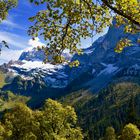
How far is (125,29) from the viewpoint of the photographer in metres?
19.1

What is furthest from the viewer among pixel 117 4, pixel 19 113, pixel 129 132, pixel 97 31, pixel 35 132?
pixel 129 132

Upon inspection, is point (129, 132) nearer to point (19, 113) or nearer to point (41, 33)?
point (19, 113)

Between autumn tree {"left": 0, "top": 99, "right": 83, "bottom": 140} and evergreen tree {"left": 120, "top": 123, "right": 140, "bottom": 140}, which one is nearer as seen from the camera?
autumn tree {"left": 0, "top": 99, "right": 83, "bottom": 140}

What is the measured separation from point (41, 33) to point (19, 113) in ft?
209

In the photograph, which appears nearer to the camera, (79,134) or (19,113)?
(79,134)

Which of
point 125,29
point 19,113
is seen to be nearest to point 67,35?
point 125,29

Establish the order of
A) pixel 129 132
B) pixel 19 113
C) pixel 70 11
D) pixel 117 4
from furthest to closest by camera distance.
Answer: pixel 129 132 < pixel 19 113 < pixel 70 11 < pixel 117 4

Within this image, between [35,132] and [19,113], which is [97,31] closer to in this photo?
[35,132]

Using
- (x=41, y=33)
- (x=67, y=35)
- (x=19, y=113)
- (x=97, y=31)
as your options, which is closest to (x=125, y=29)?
(x=97, y=31)

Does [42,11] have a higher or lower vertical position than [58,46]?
higher

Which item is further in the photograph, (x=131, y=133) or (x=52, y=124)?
(x=131, y=133)

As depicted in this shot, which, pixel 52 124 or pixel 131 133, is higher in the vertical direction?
pixel 131 133

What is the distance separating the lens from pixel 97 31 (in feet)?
63.9

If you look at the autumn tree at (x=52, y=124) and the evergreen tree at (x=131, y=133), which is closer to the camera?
the autumn tree at (x=52, y=124)
